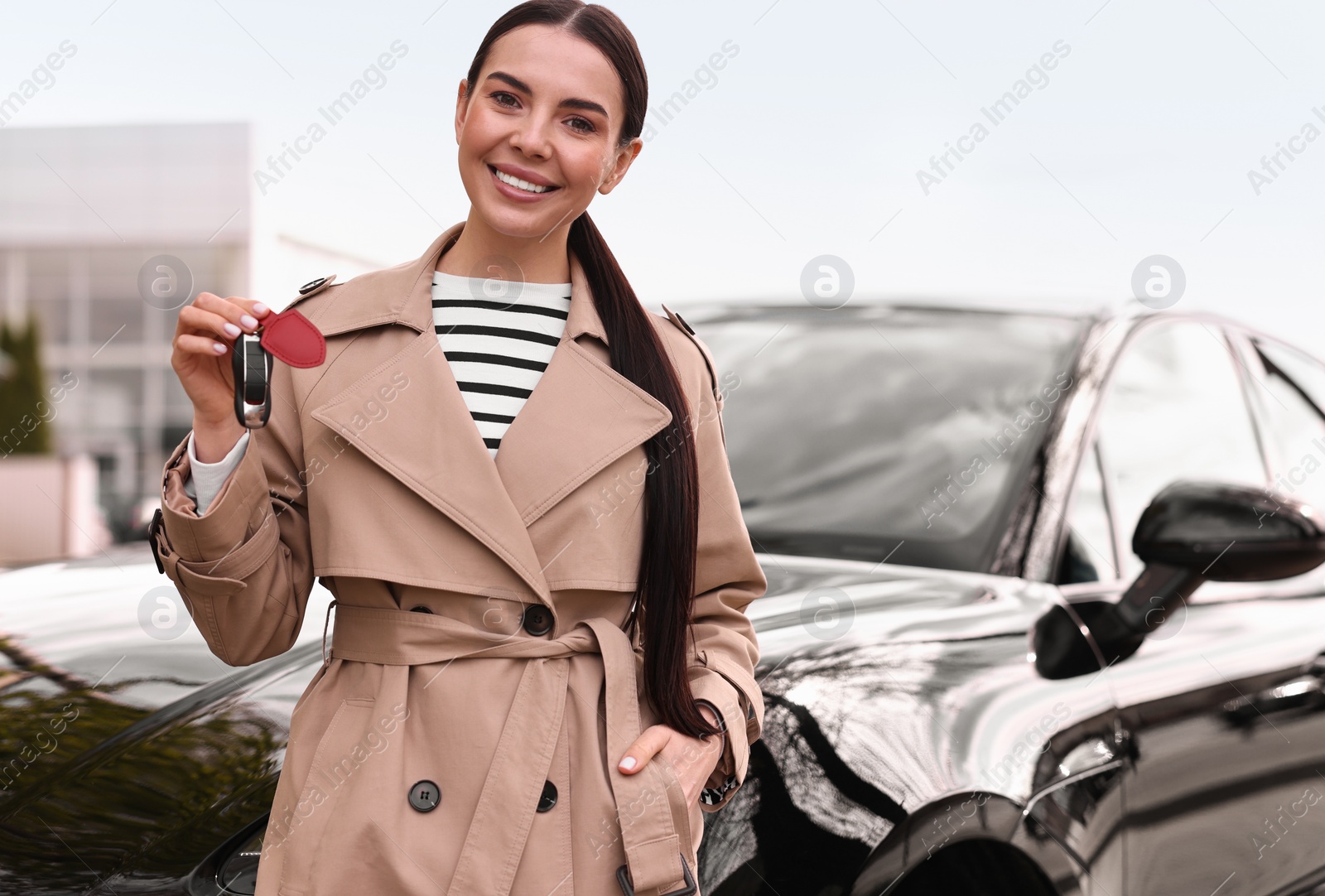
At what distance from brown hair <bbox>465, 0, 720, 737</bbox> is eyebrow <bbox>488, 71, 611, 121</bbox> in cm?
7

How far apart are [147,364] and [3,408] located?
469 inches

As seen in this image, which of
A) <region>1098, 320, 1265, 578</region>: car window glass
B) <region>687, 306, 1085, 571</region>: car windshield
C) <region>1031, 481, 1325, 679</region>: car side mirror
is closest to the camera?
<region>1031, 481, 1325, 679</region>: car side mirror

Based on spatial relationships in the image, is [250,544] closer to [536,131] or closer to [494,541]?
[494,541]

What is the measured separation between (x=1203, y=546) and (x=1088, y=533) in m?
0.33

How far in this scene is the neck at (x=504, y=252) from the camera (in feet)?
5.55

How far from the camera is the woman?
4.77ft

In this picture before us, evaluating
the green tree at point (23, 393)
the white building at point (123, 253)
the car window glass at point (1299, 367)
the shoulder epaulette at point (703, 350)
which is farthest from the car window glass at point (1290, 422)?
the white building at point (123, 253)

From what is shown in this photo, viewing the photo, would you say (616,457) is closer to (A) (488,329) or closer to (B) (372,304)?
(A) (488,329)

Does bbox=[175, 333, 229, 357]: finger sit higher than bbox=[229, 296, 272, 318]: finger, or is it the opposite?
bbox=[229, 296, 272, 318]: finger

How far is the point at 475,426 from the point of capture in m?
1.57

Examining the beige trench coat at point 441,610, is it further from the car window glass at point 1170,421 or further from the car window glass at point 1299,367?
the car window glass at point 1299,367

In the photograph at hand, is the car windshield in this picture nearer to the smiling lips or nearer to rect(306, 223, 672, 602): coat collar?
rect(306, 223, 672, 602): coat collar

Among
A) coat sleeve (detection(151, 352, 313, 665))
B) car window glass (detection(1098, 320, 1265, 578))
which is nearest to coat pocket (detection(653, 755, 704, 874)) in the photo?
coat sleeve (detection(151, 352, 313, 665))

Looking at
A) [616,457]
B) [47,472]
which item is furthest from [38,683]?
[47,472]
